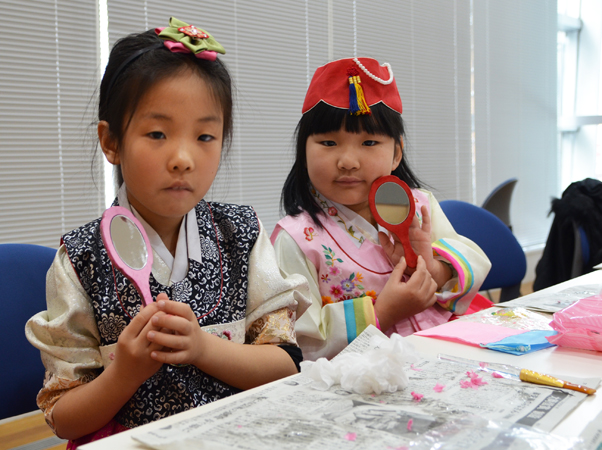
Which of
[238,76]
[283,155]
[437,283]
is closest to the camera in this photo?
[437,283]

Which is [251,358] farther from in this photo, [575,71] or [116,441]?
[575,71]

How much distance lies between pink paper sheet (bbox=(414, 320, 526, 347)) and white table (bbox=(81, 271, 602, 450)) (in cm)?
2

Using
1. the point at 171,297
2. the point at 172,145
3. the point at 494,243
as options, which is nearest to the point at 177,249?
the point at 171,297

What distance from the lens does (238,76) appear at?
2.51 m

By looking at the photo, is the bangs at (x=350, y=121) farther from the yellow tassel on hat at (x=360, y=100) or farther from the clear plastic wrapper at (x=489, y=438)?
the clear plastic wrapper at (x=489, y=438)

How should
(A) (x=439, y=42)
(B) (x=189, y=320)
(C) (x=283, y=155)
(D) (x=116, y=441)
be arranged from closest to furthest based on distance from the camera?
1. (D) (x=116, y=441)
2. (B) (x=189, y=320)
3. (C) (x=283, y=155)
4. (A) (x=439, y=42)

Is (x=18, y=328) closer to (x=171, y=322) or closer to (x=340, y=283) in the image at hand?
(x=171, y=322)

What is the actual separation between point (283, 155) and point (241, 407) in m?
2.22

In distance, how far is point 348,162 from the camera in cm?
120

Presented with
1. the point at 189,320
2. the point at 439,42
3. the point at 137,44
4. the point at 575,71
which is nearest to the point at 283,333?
the point at 189,320

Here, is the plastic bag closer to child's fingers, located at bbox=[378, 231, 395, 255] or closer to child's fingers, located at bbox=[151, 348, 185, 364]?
child's fingers, located at bbox=[378, 231, 395, 255]

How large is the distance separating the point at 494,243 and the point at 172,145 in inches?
54.0

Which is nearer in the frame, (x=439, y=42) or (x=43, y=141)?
(x=43, y=141)

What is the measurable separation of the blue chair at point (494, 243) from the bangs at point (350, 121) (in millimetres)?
665
